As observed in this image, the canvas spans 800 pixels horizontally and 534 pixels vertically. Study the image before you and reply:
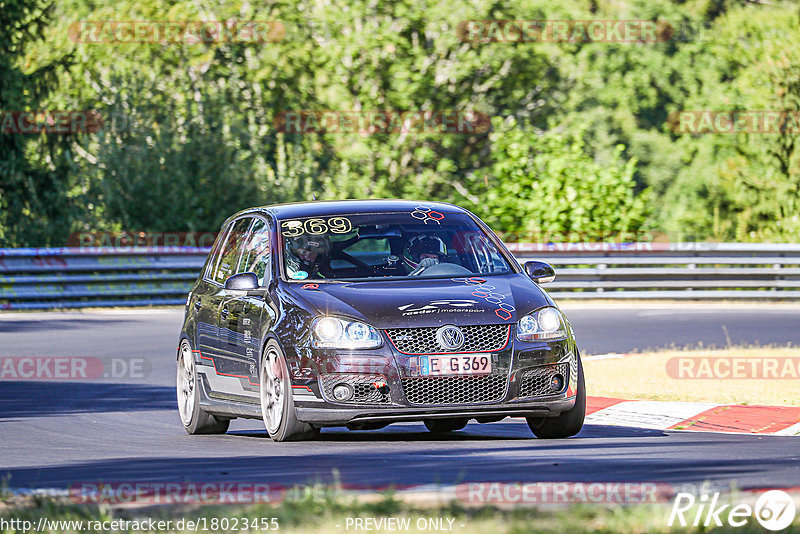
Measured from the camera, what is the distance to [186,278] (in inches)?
1057

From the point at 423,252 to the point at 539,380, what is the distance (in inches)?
58.5

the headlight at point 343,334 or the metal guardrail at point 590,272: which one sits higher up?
the headlight at point 343,334

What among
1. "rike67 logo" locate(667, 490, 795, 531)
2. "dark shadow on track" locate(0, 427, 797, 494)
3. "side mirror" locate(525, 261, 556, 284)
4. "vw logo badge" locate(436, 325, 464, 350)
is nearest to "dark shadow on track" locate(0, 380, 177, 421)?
"dark shadow on track" locate(0, 427, 797, 494)

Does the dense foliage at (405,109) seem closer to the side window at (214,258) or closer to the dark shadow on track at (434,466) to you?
the side window at (214,258)

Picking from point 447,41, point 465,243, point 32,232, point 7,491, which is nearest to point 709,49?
point 447,41

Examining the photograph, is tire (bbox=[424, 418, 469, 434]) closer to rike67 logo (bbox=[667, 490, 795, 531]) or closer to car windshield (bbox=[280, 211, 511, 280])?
car windshield (bbox=[280, 211, 511, 280])

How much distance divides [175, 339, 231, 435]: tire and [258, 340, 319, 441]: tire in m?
1.16

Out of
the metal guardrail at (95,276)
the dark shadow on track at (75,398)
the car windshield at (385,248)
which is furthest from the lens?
the metal guardrail at (95,276)

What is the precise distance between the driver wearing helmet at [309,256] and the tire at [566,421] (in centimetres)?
177

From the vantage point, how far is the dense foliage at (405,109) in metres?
33.3

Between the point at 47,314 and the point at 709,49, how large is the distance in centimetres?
3860

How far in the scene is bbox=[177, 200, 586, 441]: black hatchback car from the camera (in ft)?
32.0

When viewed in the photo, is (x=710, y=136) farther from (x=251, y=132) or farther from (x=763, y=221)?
(x=251, y=132)

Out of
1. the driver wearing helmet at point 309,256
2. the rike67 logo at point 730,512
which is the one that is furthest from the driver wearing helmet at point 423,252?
the rike67 logo at point 730,512
